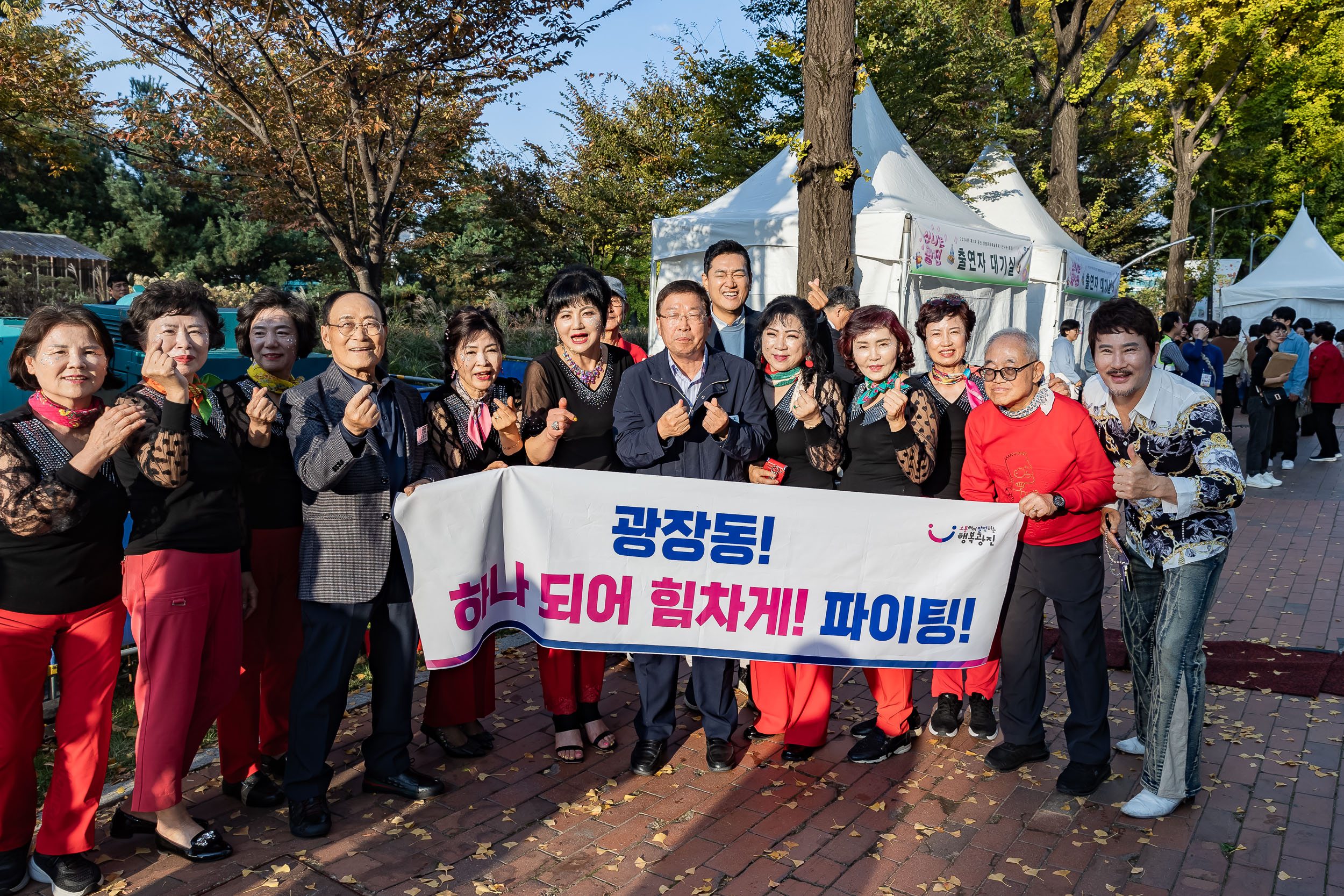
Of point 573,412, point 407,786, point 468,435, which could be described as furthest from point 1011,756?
point 468,435

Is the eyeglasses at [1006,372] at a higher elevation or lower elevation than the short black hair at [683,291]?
lower

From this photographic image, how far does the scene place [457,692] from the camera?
415 centimetres

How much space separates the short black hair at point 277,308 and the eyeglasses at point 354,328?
0.53 metres

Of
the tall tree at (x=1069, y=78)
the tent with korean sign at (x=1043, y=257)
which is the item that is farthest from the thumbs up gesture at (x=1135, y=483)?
the tall tree at (x=1069, y=78)

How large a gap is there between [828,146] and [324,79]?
17.4ft

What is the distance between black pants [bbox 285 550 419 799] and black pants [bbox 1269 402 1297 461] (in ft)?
40.7

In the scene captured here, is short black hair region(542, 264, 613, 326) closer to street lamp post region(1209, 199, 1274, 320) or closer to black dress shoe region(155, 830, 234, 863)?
black dress shoe region(155, 830, 234, 863)

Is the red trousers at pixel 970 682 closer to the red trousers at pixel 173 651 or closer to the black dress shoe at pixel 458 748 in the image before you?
the black dress shoe at pixel 458 748

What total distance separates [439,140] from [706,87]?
8.99m

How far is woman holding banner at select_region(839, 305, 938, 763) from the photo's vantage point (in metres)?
4.02

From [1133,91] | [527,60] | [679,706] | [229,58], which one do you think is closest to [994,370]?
[679,706]

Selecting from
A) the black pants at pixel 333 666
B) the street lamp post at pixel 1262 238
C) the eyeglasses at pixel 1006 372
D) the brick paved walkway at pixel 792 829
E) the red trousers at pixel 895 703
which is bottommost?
the brick paved walkway at pixel 792 829

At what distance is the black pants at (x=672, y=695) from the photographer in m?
4.02

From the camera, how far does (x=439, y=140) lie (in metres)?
12.1
